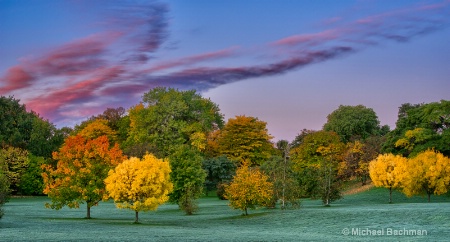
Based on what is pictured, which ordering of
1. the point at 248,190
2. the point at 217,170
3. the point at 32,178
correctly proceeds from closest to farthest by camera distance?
the point at 248,190 → the point at 217,170 → the point at 32,178

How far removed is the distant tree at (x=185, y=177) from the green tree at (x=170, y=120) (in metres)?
37.5

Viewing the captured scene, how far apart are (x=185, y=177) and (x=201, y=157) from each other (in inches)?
420

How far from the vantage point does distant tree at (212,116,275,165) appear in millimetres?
116312

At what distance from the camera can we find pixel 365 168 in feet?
311

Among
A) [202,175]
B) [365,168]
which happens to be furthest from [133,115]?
[202,175]

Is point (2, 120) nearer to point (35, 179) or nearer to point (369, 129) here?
point (35, 179)

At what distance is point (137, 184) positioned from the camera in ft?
147

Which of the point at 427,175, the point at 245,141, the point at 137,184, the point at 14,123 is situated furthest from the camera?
the point at 14,123

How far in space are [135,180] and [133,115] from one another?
7493 cm

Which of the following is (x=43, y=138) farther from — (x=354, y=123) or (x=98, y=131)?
(x=354, y=123)

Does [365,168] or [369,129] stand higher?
[369,129]

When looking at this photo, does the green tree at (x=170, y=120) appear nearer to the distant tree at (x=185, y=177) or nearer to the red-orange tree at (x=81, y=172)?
the distant tree at (x=185, y=177)

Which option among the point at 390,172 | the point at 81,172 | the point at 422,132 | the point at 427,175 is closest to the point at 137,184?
the point at 81,172

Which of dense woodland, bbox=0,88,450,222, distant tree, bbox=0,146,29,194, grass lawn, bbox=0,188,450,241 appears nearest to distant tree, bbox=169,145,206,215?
dense woodland, bbox=0,88,450,222
